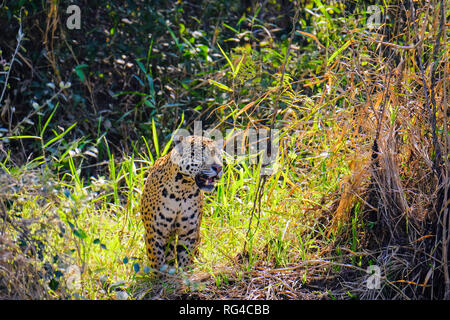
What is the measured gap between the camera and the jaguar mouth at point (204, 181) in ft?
14.9

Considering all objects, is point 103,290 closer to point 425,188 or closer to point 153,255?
point 153,255

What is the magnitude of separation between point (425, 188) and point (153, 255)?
1.95 m

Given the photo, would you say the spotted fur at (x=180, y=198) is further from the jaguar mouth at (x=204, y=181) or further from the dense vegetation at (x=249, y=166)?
the dense vegetation at (x=249, y=166)

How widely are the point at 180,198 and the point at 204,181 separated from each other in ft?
0.76

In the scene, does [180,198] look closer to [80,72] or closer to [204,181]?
[204,181]

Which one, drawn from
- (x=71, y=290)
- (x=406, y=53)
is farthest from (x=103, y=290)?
(x=406, y=53)

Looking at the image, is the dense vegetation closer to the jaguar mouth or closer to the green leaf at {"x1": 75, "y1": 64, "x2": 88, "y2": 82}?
the green leaf at {"x1": 75, "y1": 64, "x2": 88, "y2": 82}

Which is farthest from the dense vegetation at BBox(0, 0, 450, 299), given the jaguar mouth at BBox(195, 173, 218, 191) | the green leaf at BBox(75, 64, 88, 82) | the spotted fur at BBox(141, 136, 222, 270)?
the jaguar mouth at BBox(195, 173, 218, 191)

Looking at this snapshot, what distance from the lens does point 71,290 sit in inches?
153

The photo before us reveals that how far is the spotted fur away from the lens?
4578 millimetres

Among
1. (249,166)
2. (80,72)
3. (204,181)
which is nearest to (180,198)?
(204,181)

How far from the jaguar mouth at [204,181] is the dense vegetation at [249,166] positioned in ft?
1.20

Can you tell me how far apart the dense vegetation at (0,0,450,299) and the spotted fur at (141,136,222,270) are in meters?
0.18
